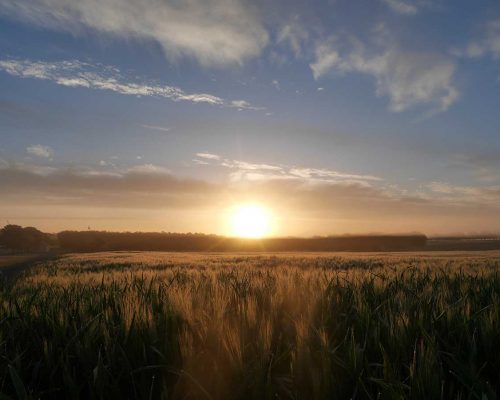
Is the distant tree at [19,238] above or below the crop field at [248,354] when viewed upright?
above

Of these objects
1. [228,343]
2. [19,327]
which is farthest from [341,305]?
[19,327]

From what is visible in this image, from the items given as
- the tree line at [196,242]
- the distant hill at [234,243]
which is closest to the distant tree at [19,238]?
the tree line at [196,242]

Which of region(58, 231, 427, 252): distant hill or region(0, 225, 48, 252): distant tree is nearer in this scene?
region(0, 225, 48, 252): distant tree

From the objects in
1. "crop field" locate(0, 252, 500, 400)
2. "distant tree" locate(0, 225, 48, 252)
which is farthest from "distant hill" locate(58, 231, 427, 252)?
"crop field" locate(0, 252, 500, 400)

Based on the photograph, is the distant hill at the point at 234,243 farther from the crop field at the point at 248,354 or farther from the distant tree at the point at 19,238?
the crop field at the point at 248,354

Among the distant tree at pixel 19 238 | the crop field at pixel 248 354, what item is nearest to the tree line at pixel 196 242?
the distant tree at pixel 19 238

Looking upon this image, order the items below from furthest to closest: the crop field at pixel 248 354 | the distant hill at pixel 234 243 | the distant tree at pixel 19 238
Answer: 1. the distant hill at pixel 234 243
2. the distant tree at pixel 19 238
3. the crop field at pixel 248 354

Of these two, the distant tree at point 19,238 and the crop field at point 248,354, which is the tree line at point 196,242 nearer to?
the distant tree at point 19,238

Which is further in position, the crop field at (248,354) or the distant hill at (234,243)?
the distant hill at (234,243)

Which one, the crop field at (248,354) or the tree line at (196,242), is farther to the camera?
the tree line at (196,242)

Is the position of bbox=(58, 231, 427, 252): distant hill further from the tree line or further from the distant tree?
the distant tree

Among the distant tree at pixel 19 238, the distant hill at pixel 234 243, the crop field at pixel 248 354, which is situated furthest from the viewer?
the distant hill at pixel 234 243

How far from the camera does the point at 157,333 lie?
2740mm

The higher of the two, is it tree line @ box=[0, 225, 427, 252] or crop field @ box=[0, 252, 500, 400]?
Answer: tree line @ box=[0, 225, 427, 252]
